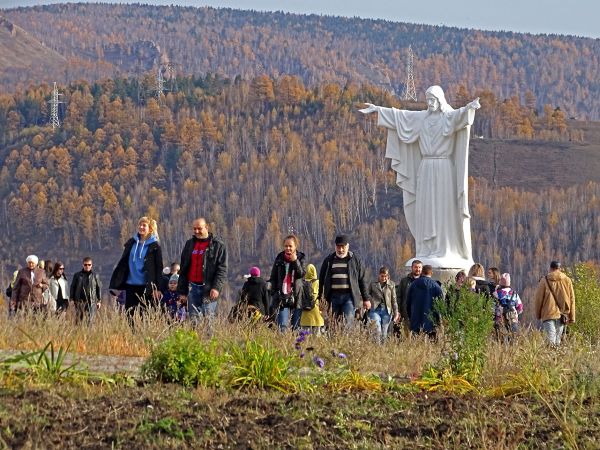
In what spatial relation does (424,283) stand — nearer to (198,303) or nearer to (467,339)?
(198,303)

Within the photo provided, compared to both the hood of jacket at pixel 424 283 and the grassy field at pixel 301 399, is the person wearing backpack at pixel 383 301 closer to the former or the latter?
the hood of jacket at pixel 424 283

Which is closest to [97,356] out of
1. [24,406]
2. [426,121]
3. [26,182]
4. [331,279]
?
[24,406]

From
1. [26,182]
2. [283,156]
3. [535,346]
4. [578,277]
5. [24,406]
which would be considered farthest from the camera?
[283,156]

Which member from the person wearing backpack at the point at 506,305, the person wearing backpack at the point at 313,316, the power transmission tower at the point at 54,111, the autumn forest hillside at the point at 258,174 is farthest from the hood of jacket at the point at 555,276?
the power transmission tower at the point at 54,111

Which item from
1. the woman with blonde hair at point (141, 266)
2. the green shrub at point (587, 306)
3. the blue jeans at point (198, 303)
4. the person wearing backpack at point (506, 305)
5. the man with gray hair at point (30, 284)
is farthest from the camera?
the green shrub at point (587, 306)

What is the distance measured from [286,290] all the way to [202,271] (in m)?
1.66

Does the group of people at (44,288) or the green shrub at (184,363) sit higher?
the green shrub at (184,363)

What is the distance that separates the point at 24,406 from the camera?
7.90 m

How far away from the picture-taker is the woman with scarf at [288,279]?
1448cm

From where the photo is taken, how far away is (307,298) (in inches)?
575

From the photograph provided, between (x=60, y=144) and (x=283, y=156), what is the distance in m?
21.1

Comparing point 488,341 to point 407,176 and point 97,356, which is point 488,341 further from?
point 407,176

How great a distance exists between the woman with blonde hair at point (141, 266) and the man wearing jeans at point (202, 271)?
32cm

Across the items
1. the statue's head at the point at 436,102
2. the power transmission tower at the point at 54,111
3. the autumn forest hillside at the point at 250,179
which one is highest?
the power transmission tower at the point at 54,111
